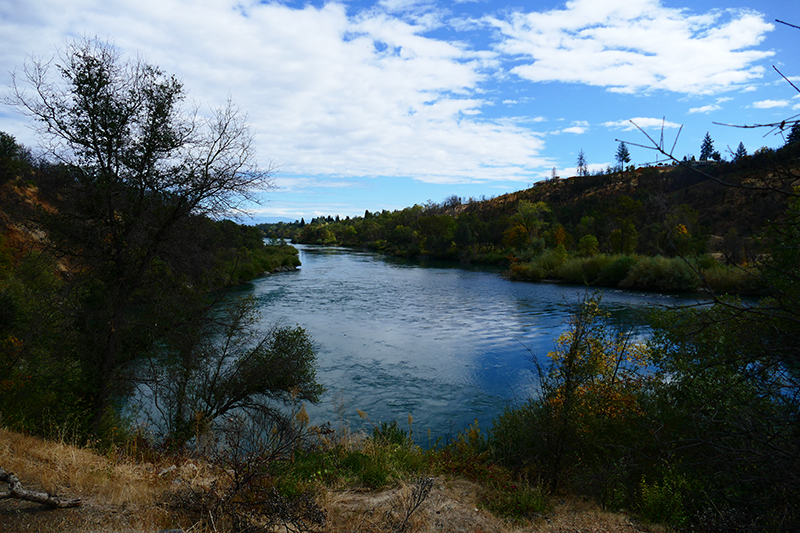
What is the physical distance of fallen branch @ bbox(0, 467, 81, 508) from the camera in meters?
4.43

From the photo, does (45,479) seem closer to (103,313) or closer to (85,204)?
(103,313)

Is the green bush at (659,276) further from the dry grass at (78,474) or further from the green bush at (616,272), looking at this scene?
the dry grass at (78,474)

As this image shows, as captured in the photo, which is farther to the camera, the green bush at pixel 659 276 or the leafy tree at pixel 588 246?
the leafy tree at pixel 588 246

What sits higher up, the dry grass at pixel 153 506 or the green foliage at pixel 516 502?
the dry grass at pixel 153 506

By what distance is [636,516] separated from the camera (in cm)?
623

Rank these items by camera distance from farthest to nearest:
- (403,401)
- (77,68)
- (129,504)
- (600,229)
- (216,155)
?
(600,229), (403,401), (216,155), (77,68), (129,504)

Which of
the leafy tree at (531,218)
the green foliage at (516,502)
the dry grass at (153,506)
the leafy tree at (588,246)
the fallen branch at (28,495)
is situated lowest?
the green foliage at (516,502)

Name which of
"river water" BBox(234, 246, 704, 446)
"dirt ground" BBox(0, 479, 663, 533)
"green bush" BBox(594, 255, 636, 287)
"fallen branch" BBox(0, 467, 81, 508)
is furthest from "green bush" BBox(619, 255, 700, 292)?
"fallen branch" BBox(0, 467, 81, 508)

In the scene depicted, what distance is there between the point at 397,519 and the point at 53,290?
370 inches

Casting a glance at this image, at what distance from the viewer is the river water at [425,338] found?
1388 centimetres

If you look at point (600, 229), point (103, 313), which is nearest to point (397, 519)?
point (103, 313)

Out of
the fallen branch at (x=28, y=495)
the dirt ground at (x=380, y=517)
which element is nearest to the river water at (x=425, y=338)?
the dirt ground at (x=380, y=517)

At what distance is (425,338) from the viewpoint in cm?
2266

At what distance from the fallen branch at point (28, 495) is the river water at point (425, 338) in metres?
6.78
